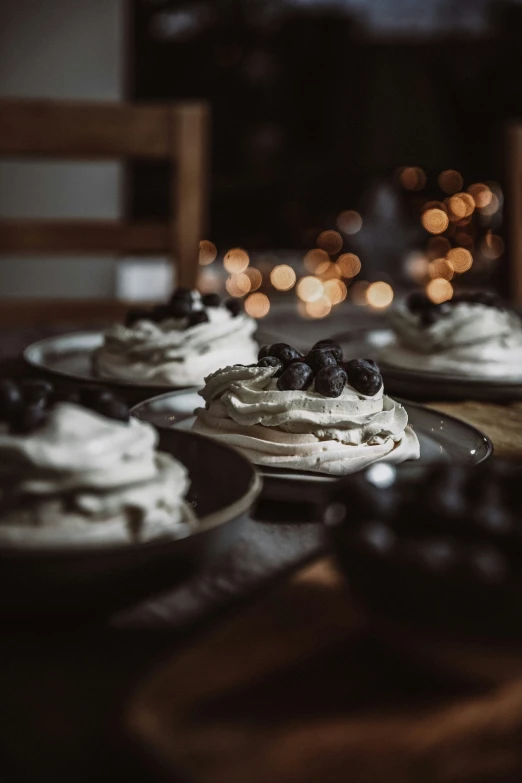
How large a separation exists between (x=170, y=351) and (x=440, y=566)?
0.83 m

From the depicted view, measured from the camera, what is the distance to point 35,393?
0.69 meters

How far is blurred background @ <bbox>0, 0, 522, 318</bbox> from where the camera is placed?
4938mm

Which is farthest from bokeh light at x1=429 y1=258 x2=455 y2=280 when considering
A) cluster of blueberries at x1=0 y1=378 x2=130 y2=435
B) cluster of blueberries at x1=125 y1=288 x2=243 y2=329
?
cluster of blueberries at x1=0 y1=378 x2=130 y2=435

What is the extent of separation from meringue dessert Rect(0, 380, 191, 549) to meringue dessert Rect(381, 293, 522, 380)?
0.73 metres

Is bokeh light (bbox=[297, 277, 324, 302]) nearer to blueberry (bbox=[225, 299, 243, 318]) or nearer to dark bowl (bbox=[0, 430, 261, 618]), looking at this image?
blueberry (bbox=[225, 299, 243, 318])

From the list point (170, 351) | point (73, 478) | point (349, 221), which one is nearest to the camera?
point (73, 478)

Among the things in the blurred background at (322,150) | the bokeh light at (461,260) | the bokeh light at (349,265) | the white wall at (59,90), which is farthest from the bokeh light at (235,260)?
the bokeh light at (461,260)

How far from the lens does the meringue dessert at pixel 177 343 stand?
1.32 m

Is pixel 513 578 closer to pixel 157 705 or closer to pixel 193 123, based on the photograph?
pixel 157 705

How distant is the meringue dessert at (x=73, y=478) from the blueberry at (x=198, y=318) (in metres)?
0.66

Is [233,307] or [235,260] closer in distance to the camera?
[233,307]

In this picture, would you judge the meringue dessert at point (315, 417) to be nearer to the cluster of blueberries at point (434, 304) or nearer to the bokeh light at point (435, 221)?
the cluster of blueberries at point (434, 304)

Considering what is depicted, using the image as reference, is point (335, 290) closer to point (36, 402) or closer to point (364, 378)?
point (364, 378)

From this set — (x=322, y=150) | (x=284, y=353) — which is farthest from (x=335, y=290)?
(x=284, y=353)
